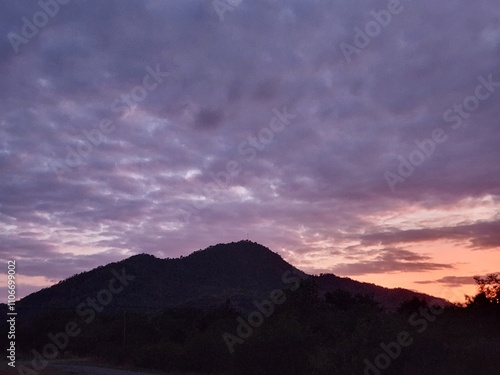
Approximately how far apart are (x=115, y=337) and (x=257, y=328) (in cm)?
1757

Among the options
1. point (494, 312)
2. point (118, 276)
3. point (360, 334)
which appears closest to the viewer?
point (360, 334)

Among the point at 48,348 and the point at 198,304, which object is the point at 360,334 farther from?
the point at 198,304

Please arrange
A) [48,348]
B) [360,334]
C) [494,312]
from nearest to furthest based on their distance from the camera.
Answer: [360,334] < [494,312] < [48,348]

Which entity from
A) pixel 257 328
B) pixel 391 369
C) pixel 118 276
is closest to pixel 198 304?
pixel 118 276

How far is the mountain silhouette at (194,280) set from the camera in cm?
7862

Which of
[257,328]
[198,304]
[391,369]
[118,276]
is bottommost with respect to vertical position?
[391,369]

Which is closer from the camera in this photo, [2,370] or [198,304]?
[2,370]

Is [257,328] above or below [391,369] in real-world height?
above

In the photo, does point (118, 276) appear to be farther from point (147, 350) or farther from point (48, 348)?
point (147, 350)

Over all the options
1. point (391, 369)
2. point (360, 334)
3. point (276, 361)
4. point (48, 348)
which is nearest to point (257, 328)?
point (276, 361)

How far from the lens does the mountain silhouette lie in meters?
78.6

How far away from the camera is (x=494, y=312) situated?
28484 millimetres

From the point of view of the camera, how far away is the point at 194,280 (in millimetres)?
91938

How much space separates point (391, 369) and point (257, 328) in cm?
948
